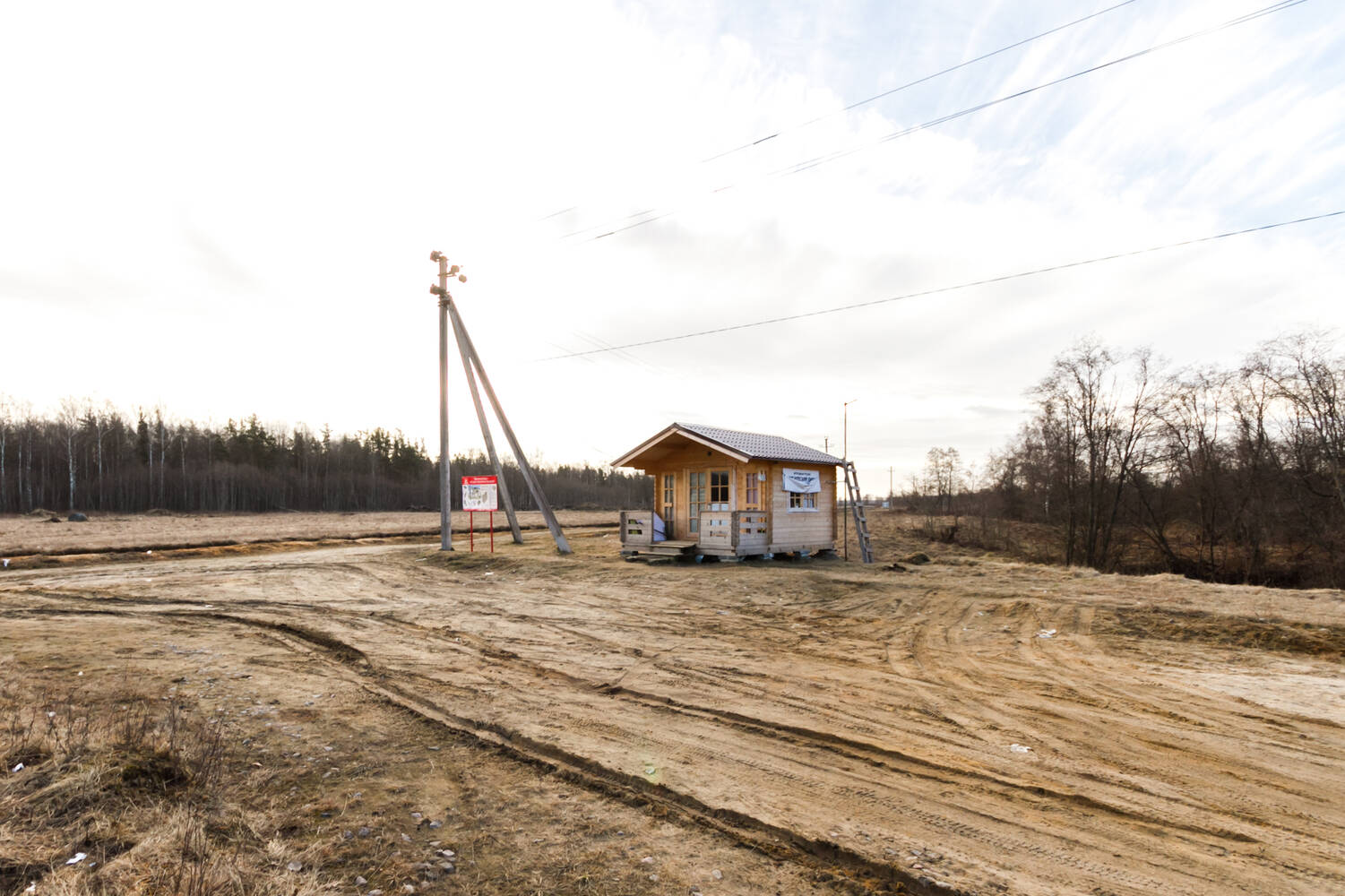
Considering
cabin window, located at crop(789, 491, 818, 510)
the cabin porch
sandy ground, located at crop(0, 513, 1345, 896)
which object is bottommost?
sandy ground, located at crop(0, 513, 1345, 896)

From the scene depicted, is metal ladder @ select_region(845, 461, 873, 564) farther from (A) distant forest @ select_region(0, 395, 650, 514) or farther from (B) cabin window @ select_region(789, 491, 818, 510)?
(A) distant forest @ select_region(0, 395, 650, 514)

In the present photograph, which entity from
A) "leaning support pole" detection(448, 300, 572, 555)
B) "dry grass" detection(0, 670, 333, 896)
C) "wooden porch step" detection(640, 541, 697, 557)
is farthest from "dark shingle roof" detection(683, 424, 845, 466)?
"dry grass" detection(0, 670, 333, 896)

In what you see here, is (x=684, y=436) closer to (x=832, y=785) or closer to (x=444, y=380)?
(x=444, y=380)

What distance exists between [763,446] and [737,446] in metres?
1.62

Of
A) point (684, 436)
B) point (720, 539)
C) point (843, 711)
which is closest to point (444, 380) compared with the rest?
point (684, 436)

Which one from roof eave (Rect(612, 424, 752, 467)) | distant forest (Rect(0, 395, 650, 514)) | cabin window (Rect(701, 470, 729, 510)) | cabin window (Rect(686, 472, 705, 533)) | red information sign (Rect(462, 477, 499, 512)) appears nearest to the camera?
roof eave (Rect(612, 424, 752, 467))

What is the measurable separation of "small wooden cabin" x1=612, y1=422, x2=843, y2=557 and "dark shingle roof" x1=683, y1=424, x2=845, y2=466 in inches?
1.7

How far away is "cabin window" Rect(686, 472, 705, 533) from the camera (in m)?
19.1

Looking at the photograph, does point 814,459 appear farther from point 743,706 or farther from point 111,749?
point 111,749

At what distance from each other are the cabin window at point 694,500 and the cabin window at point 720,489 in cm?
36

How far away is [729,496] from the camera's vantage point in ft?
60.5

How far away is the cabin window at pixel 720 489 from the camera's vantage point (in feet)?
61.1

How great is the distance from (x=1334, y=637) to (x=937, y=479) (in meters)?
45.9

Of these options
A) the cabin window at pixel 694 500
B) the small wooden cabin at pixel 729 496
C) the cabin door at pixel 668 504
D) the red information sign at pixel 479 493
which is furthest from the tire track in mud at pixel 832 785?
the red information sign at pixel 479 493
